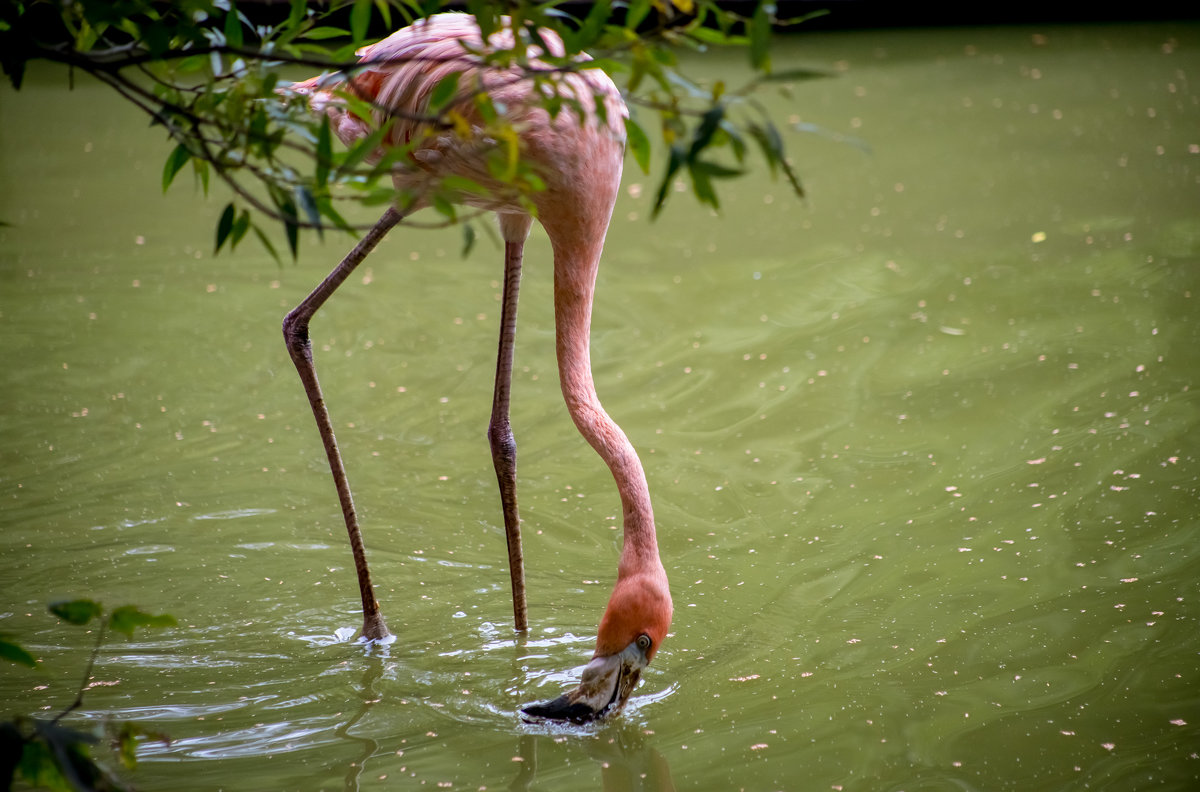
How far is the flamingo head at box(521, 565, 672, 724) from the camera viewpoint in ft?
7.13

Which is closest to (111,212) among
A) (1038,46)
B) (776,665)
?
(776,665)

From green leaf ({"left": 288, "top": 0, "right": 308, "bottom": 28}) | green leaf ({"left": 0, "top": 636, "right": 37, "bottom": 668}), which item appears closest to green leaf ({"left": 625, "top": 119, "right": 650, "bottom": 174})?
green leaf ({"left": 288, "top": 0, "right": 308, "bottom": 28})

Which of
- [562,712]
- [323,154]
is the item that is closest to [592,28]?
[323,154]

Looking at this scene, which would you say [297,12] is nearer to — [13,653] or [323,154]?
[323,154]

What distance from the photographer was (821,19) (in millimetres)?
7984

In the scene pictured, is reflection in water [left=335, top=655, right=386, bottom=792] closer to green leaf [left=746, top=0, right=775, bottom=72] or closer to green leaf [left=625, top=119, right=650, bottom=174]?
green leaf [left=625, top=119, right=650, bottom=174]

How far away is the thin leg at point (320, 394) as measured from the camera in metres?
2.55

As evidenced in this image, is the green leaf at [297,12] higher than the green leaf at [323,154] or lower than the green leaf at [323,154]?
higher

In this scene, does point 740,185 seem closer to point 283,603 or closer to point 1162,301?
point 1162,301

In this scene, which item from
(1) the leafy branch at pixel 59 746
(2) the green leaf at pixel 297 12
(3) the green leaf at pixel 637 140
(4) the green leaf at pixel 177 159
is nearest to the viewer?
(1) the leafy branch at pixel 59 746

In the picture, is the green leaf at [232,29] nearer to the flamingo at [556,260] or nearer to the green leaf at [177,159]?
the green leaf at [177,159]

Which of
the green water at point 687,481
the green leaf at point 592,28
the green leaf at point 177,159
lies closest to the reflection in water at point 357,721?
the green water at point 687,481

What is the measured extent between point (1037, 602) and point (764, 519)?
72 cm

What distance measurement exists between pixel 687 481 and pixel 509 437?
718 mm
